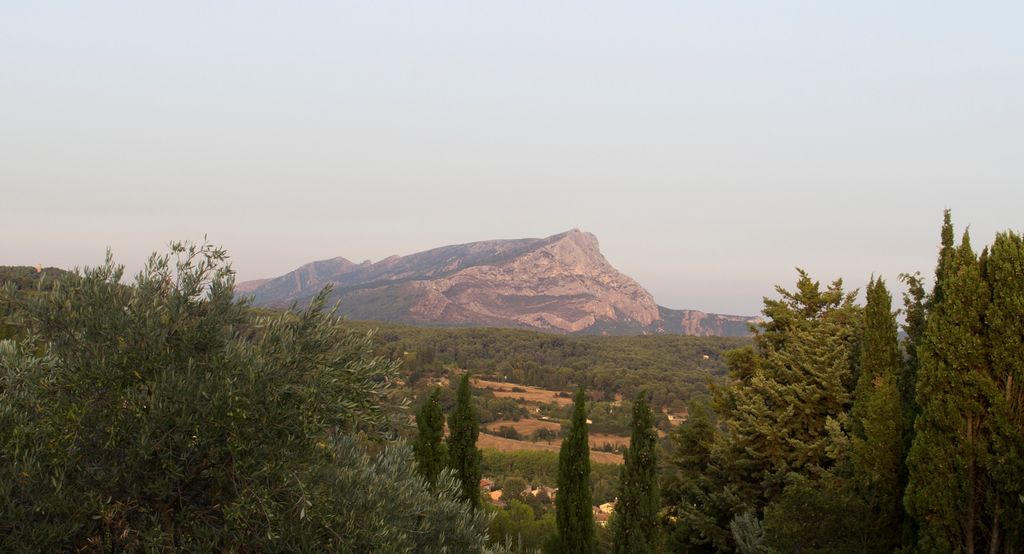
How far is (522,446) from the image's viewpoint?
2950 inches

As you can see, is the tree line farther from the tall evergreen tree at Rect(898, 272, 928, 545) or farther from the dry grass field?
the dry grass field

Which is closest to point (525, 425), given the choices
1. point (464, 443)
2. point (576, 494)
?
point (464, 443)

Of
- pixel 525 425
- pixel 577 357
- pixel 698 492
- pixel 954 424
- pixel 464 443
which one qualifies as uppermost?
pixel 954 424

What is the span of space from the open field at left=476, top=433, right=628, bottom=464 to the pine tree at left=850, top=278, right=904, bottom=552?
51360 millimetres

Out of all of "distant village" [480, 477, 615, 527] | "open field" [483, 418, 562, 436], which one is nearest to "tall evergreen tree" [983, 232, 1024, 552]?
"distant village" [480, 477, 615, 527]

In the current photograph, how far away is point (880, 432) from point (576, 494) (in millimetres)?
9192

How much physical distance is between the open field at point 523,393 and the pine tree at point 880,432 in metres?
79.8

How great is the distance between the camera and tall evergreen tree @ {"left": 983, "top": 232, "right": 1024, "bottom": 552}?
40.5 feet

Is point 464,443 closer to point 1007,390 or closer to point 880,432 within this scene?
point 880,432

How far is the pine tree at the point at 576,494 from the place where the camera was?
2042 cm

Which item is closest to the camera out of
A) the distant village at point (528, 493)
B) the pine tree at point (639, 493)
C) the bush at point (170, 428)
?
the bush at point (170, 428)

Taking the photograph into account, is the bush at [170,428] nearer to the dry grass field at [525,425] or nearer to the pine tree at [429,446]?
the pine tree at [429,446]

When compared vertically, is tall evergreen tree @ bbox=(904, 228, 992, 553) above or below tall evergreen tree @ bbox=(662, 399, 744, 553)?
above

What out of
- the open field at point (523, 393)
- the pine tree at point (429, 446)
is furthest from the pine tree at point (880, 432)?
the open field at point (523, 393)
